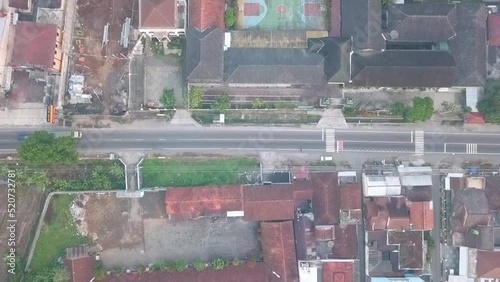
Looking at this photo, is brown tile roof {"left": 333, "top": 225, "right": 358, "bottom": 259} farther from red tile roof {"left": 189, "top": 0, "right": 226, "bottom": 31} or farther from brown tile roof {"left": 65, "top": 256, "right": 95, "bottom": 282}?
brown tile roof {"left": 65, "top": 256, "right": 95, "bottom": 282}

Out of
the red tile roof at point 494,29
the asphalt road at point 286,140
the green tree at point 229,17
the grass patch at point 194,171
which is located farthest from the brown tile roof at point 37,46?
the red tile roof at point 494,29

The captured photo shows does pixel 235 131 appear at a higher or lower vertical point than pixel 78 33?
lower

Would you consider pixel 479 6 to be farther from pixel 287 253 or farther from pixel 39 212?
pixel 39 212

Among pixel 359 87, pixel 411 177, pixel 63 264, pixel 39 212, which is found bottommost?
pixel 63 264

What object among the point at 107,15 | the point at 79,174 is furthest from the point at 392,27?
the point at 79,174

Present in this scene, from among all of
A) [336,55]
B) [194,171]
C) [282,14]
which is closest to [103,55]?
[194,171]

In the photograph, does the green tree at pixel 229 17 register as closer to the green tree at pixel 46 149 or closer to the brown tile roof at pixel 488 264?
the green tree at pixel 46 149
